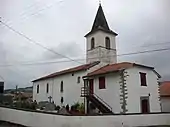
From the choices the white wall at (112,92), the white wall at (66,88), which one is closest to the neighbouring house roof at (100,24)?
the white wall at (66,88)

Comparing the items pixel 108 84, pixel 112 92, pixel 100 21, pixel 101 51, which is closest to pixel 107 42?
pixel 101 51

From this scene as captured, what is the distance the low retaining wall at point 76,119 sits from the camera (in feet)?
48.6

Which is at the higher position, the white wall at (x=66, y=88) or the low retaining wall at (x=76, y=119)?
the white wall at (x=66, y=88)

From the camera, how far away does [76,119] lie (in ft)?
48.7

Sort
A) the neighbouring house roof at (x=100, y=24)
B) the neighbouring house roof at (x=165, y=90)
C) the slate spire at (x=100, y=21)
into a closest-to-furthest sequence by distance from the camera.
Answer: the neighbouring house roof at (x=165, y=90) < the neighbouring house roof at (x=100, y=24) < the slate spire at (x=100, y=21)

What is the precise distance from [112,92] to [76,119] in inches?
398

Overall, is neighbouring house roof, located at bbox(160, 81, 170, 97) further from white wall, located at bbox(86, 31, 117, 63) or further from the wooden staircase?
the wooden staircase

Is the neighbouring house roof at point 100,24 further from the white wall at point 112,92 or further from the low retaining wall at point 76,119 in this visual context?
the low retaining wall at point 76,119

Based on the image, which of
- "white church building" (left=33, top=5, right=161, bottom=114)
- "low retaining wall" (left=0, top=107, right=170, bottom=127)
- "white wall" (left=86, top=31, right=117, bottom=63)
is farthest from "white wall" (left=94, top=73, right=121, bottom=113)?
"white wall" (left=86, top=31, right=117, bottom=63)

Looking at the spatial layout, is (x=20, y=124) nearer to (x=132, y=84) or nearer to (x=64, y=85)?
(x=132, y=84)

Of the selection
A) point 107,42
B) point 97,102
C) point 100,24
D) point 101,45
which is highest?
point 100,24

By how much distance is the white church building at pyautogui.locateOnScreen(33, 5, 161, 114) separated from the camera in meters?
23.4

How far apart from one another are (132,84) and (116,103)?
Result: 2667 mm

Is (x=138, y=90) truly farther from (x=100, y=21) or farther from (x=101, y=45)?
(x=100, y=21)
